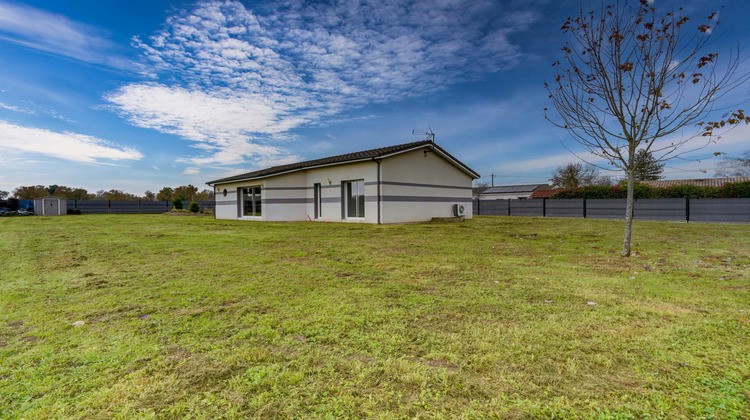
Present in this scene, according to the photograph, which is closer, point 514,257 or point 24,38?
point 514,257

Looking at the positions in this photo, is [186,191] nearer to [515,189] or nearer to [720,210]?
[515,189]

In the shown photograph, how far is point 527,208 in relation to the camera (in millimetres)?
23625

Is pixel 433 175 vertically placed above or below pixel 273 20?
below

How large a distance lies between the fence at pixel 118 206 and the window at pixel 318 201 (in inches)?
789

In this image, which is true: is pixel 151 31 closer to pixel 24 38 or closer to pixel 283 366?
pixel 24 38

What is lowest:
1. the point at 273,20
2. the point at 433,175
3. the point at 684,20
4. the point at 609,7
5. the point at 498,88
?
the point at 433,175

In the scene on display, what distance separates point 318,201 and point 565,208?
1674cm

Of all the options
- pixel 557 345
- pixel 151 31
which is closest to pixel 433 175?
pixel 151 31

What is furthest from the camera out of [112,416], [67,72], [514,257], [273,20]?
[67,72]

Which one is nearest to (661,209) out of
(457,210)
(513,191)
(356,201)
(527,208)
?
(527,208)

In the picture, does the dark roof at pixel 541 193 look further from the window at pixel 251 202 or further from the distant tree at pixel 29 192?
the distant tree at pixel 29 192

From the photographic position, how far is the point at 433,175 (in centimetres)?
1666

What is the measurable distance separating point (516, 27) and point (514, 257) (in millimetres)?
8901

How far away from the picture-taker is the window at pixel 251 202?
18903 millimetres
